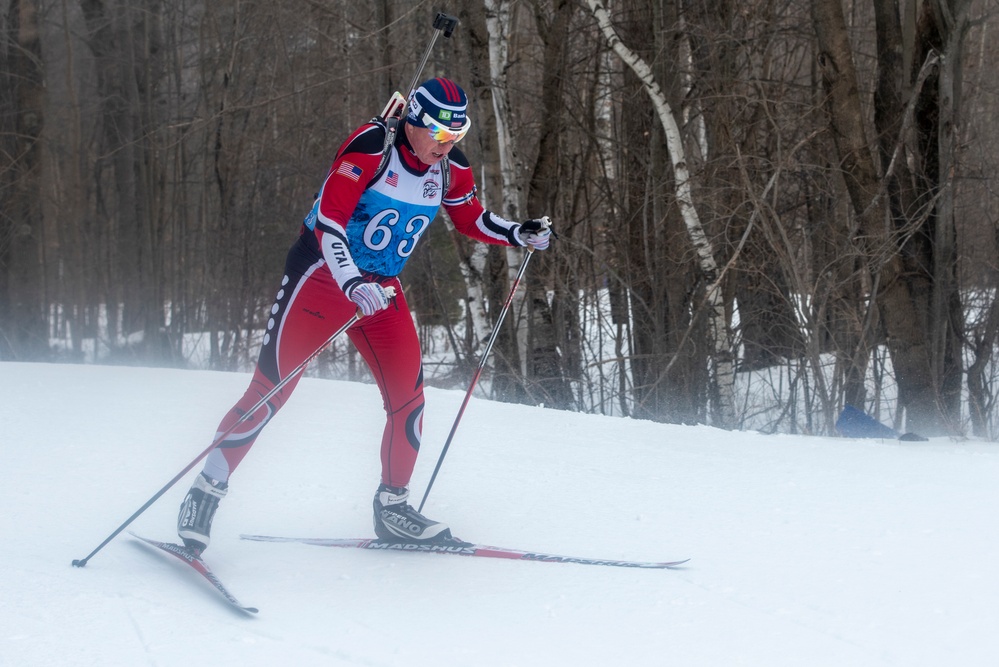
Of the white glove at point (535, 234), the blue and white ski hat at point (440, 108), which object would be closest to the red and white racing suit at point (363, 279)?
the blue and white ski hat at point (440, 108)

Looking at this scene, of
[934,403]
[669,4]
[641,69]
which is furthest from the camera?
[669,4]

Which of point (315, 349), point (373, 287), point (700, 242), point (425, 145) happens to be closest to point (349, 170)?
point (425, 145)

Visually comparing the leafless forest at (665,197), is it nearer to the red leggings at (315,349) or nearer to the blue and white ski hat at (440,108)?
the red leggings at (315,349)

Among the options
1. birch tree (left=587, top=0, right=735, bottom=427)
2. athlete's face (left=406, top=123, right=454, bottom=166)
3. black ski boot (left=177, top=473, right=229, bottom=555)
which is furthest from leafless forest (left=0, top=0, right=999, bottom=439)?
black ski boot (left=177, top=473, right=229, bottom=555)

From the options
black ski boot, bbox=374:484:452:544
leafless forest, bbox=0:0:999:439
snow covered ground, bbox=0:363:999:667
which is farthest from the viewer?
leafless forest, bbox=0:0:999:439

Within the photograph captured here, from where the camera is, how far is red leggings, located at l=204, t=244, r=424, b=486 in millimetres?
3479

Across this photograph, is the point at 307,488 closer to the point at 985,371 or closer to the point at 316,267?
the point at 316,267

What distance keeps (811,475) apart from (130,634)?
3082 millimetres

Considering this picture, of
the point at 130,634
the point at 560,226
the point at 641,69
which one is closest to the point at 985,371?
the point at 641,69

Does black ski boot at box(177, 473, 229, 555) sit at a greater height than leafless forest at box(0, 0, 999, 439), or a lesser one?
lesser

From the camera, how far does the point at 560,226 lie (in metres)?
10.5

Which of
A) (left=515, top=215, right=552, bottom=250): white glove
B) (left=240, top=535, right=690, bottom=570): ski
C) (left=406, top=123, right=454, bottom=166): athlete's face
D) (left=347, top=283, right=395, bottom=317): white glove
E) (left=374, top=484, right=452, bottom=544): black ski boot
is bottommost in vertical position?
(left=240, top=535, right=690, bottom=570): ski

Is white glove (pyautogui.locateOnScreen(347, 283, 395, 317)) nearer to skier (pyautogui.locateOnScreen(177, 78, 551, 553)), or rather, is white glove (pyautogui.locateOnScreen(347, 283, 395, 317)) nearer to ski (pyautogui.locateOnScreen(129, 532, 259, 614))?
skier (pyautogui.locateOnScreen(177, 78, 551, 553))

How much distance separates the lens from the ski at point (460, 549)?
3322 mm
